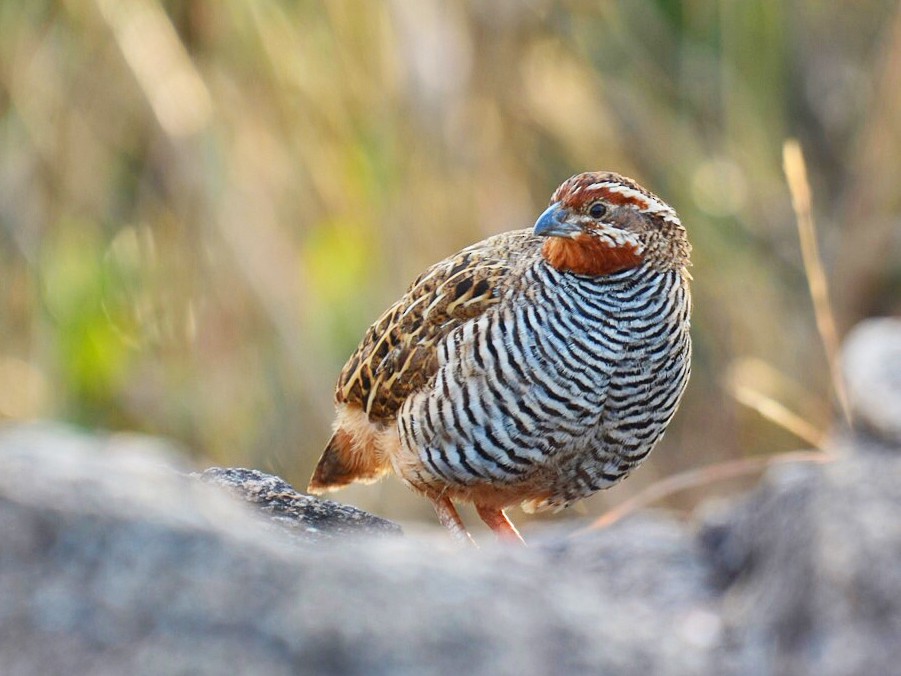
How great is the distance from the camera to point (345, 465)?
221 inches

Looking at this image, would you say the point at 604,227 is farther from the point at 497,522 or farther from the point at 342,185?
the point at 342,185

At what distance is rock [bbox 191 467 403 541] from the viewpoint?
3795 millimetres

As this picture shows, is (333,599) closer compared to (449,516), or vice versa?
(333,599)

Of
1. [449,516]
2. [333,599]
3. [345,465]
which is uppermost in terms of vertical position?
[333,599]

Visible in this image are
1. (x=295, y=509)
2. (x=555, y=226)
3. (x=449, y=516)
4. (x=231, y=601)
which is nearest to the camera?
(x=231, y=601)

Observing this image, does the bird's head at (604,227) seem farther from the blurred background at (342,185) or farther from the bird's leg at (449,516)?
the blurred background at (342,185)

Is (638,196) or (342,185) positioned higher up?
(638,196)

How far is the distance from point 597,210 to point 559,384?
61 centimetres

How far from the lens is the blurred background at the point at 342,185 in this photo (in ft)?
28.9

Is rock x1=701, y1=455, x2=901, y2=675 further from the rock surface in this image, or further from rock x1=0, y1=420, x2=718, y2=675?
rock x1=0, y1=420, x2=718, y2=675

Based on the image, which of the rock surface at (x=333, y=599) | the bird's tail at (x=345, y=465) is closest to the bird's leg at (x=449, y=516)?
Result: the bird's tail at (x=345, y=465)

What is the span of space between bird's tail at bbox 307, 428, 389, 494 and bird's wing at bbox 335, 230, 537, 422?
15cm

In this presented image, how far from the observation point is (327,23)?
896 cm

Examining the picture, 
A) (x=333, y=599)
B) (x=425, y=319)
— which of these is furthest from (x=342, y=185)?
(x=333, y=599)
